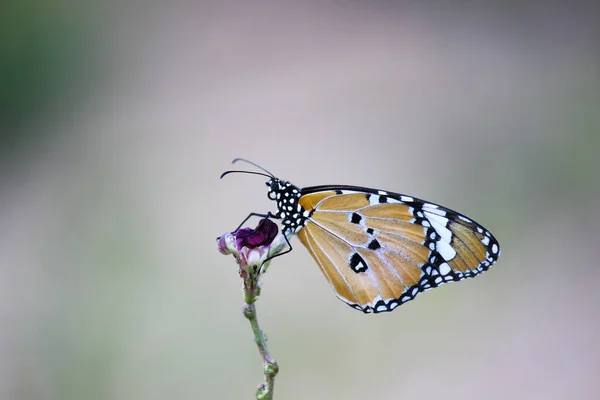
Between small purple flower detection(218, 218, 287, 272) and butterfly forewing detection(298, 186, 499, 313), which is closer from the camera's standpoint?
small purple flower detection(218, 218, 287, 272)

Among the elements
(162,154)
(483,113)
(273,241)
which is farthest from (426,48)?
(273,241)

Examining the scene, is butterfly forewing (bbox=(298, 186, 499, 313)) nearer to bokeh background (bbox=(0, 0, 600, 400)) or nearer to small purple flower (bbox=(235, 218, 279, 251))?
small purple flower (bbox=(235, 218, 279, 251))

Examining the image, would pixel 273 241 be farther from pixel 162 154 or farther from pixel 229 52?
pixel 229 52

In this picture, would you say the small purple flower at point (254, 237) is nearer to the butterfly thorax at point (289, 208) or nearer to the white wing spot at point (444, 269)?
the butterfly thorax at point (289, 208)

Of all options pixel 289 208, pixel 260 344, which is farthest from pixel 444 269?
pixel 260 344

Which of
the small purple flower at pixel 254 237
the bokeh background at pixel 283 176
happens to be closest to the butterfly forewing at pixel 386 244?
the small purple flower at pixel 254 237

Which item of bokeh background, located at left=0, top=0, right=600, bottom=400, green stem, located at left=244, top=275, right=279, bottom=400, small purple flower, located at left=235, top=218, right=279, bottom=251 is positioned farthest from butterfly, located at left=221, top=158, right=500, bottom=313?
bokeh background, located at left=0, top=0, right=600, bottom=400
